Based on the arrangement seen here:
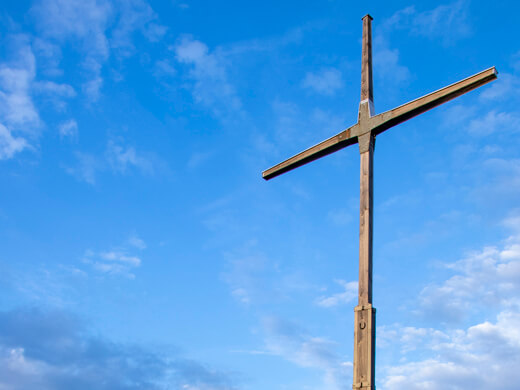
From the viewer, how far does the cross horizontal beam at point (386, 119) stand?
26.2 feet

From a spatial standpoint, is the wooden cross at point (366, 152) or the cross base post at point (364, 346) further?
the wooden cross at point (366, 152)

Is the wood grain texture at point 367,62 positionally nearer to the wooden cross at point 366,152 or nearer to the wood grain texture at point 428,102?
the wooden cross at point 366,152

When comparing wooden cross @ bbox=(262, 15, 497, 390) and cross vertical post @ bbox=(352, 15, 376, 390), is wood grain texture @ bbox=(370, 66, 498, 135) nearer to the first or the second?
wooden cross @ bbox=(262, 15, 497, 390)

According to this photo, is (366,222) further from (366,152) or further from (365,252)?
(366,152)

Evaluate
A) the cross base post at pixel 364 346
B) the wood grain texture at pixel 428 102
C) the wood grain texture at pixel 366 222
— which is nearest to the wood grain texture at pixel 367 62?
the wood grain texture at pixel 428 102

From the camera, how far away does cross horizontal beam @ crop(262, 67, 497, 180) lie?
799cm

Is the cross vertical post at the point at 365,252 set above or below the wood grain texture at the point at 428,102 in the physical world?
below

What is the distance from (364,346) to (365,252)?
1.29 meters

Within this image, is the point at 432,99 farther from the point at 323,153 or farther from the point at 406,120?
the point at 323,153

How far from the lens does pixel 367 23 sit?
1005 centimetres

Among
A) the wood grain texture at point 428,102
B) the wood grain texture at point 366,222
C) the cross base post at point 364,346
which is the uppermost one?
the wood grain texture at point 428,102

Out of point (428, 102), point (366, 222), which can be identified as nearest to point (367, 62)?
point (428, 102)

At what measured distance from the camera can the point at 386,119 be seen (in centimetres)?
873

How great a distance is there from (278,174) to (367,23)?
3120mm
